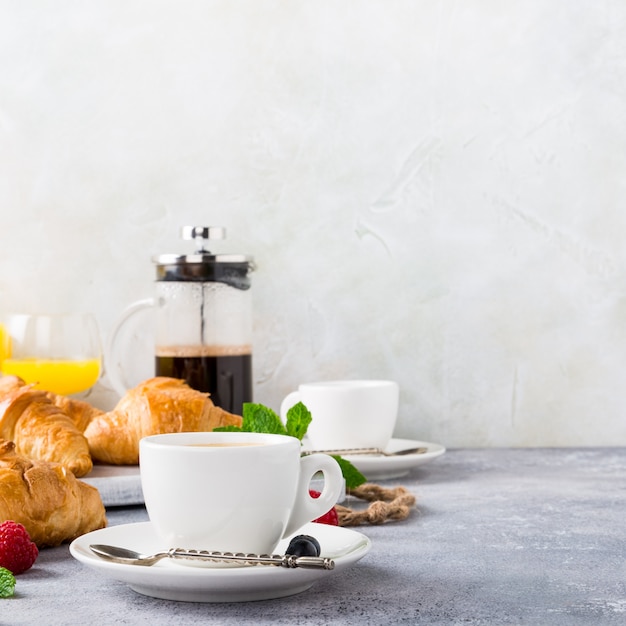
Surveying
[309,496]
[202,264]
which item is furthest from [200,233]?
[309,496]

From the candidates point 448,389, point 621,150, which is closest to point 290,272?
point 448,389

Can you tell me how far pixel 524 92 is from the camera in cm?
172

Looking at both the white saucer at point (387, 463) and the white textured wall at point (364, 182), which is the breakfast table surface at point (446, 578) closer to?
the white saucer at point (387, 463)

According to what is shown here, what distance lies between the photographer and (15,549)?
2.59 ft

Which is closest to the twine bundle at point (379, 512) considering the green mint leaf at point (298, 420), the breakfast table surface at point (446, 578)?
the breakfast table surface at point (446, 578)

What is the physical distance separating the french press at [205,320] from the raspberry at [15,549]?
25.6 inches

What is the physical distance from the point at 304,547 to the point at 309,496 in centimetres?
6

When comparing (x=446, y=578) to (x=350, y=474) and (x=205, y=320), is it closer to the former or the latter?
(x=350, y=474)

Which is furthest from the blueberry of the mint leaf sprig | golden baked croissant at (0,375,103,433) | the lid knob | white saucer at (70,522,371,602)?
the lid knob

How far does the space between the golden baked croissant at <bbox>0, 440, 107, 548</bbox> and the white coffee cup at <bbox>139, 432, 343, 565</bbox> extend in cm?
18

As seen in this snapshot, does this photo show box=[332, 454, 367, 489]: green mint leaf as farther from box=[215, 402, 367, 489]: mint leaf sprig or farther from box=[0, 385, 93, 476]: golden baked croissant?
box=[0, 385, 93, 476]: golden baked croissant

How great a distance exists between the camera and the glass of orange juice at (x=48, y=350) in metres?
1.52

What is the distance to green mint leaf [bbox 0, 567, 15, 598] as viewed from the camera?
2.39ft

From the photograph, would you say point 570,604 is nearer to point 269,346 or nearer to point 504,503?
point 504,503
